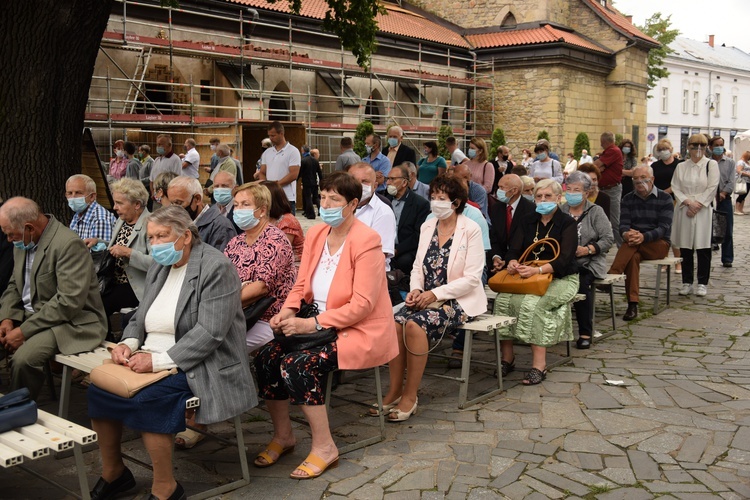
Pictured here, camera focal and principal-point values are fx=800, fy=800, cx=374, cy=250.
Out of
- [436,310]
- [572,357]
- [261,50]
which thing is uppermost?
[261,50]

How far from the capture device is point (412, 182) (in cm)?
821

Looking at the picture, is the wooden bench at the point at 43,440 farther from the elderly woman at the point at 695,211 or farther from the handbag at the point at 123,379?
the elderly woman at the point at 695,211

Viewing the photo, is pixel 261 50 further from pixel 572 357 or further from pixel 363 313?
pixel 363 313

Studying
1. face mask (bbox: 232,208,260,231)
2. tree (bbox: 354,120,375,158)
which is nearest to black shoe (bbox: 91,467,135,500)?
face mask (bbox: 232,208,260,231)

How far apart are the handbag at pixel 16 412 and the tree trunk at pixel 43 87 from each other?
145 inches

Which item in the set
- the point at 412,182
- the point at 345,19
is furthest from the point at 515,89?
the point at 412,182

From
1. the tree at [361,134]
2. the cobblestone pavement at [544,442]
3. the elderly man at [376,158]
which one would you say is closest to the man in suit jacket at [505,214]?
the cobblestone pavement at [544,442]

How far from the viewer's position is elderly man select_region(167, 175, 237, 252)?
253 inches

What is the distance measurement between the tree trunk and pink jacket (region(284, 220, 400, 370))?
3.65 metres

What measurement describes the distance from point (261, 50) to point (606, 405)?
886 inches

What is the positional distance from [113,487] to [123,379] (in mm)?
687

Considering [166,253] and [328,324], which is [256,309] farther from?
[166,253]

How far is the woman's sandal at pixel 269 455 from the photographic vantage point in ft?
A: 15.9

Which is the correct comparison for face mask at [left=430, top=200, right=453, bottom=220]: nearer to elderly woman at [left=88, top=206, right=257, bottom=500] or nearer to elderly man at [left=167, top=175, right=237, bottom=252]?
elderly man at [left=167, top=175, right=237, bottom=252]
